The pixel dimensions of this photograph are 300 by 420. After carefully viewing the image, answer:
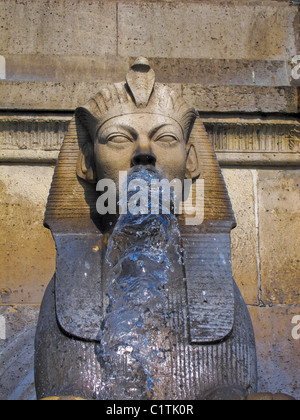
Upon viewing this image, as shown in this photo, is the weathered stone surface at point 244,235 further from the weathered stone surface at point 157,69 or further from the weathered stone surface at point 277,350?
the weathered stone surface at point 157,69

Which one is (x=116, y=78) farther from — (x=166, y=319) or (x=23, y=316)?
(x=166, y=319)

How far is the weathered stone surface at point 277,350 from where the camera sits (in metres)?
3.90

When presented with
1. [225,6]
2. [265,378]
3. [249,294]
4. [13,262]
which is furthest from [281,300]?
[225,6]

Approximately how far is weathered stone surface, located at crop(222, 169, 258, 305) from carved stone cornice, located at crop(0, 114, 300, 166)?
0.11 metres

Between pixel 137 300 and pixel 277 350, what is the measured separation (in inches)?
51.2

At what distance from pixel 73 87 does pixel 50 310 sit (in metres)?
1.79

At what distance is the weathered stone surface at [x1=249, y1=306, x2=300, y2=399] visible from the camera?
12.8 ft

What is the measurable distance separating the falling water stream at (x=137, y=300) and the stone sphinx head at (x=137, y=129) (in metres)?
0.13

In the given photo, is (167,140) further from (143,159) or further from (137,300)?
(137,300)

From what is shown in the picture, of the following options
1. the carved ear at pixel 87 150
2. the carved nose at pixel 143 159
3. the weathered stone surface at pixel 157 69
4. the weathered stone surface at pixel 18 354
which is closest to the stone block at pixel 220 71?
the weathered stone surface at pixel 157 69

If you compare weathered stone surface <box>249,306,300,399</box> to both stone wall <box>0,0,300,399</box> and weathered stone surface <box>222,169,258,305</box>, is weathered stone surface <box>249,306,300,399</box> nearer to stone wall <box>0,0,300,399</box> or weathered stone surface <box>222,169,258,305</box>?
stone wall <box>0,0,300,399</box>

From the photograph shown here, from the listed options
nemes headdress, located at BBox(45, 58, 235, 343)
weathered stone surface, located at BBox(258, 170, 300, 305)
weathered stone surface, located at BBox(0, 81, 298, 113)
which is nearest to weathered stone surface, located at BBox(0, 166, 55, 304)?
weathered stone surface, located at BBox(0, 81, 298, 113)

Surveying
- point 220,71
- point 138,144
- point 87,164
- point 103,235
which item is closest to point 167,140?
point 138,144

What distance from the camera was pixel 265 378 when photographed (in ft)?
12.8
